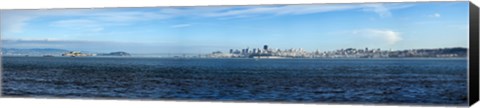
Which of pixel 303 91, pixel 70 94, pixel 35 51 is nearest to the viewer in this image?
pixel 70 94

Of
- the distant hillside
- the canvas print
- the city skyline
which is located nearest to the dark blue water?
the canvas print

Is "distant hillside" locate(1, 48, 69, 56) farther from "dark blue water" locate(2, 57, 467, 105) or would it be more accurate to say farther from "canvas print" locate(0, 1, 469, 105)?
"dark blue water" locate(2, 57, 467, 105)

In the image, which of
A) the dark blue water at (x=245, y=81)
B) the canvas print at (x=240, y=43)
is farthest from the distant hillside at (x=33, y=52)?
the dark blue water at (x=245, y=81)

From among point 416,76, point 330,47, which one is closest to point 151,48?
point 330,47

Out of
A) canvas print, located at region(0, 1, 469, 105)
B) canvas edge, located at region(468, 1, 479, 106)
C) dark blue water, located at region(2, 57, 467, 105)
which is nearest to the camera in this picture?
canvas edge, located at region(468, 1, 479, 106)

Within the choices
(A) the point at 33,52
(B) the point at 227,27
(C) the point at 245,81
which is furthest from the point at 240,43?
(C) the point at 245,81

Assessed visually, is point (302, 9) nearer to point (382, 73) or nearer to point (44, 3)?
point (382, 73)

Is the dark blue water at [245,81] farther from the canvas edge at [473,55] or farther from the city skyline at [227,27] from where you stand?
the canvas edge at [473,55]
